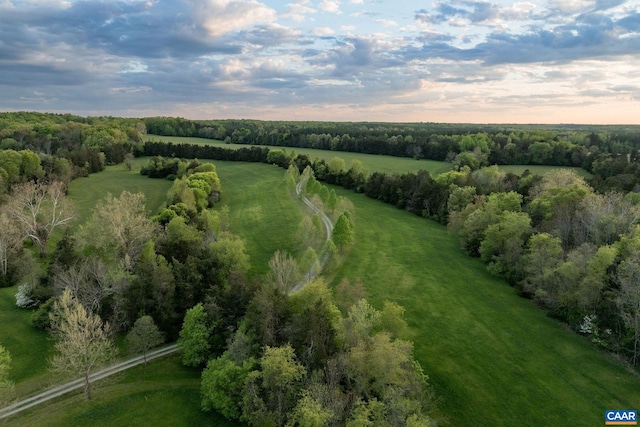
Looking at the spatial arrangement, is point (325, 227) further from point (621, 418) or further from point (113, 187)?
point (113, 187)

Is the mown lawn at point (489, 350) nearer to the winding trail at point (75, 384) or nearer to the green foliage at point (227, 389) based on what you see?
Result: the green foliage at point (227, 389)

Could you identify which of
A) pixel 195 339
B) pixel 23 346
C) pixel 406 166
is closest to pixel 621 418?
pixel 195 339

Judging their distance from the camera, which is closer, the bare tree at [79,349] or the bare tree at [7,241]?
the bare tree at [79,349]

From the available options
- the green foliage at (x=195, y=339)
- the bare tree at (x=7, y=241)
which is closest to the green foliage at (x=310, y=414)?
the green foliage at (x=195, y=339)

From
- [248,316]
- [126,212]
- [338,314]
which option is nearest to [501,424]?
[338,314]

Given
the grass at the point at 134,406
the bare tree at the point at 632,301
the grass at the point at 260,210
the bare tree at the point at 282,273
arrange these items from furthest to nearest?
1. the grass at the point at 260,210
2. the bare tree at the point at 282,273
3. the bare tree at the point at 632,301
4. the grass at the point at 134,406
